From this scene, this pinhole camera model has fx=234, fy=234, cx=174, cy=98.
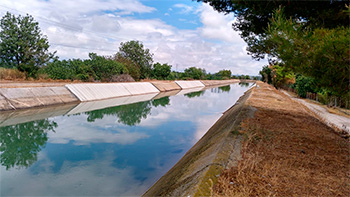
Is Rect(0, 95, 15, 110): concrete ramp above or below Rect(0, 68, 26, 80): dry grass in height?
below

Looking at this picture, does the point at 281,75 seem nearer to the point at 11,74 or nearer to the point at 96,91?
the point at 96,91

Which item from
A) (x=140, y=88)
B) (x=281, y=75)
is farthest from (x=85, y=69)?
(x=281, y=75)

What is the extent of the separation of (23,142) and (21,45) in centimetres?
2228

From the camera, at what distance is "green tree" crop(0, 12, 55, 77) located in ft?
90.8

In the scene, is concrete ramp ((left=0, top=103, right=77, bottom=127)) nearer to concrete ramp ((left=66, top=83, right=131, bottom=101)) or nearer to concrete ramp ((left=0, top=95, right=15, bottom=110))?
concrete ramp ((left=0, top=95, right=15, bottom=110))

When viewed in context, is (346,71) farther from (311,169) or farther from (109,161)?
(109,161)

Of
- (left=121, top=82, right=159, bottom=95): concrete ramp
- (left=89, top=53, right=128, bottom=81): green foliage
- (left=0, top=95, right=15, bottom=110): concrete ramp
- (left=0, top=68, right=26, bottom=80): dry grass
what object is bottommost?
(left=0, top=95, right=15, bottom=110): concrete ramp

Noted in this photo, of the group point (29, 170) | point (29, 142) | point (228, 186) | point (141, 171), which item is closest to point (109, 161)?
point (141, 171)

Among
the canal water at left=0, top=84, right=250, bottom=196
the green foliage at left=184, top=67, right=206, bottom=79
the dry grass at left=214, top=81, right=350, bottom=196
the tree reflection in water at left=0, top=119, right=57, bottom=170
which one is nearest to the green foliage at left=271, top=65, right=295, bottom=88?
the canal water at left=0, top=84, right=250, bottom=196

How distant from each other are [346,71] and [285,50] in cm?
139

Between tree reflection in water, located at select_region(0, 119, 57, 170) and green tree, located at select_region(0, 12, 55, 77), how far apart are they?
58.8ft

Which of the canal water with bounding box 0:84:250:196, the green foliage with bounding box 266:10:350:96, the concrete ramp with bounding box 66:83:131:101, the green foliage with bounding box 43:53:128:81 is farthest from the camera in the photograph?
the green foliage with bounding box 43:53:128:81

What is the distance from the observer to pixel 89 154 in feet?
30.0

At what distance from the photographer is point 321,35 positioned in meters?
5.64
